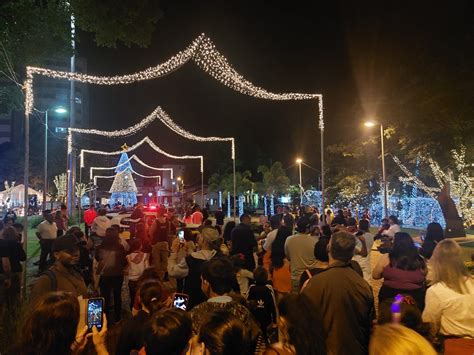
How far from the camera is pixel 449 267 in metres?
3.70

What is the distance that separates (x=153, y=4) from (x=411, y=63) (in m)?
10.9

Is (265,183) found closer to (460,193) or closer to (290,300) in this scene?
(460,193)

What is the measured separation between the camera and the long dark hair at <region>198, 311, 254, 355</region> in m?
2.39

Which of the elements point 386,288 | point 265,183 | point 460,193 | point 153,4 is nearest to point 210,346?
point 386,288

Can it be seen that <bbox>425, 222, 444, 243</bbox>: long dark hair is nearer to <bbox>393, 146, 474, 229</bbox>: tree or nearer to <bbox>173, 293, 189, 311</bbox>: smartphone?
<bbox>173, 293, 189, 311</bbox>: smartphone

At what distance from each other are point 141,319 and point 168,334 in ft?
4.15

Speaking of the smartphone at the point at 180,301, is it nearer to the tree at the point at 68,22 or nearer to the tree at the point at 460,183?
the tree at the point at 68,22

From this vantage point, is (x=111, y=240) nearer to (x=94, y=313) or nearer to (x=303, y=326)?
(x=94, y=313)

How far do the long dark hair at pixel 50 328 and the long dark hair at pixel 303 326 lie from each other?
127cm

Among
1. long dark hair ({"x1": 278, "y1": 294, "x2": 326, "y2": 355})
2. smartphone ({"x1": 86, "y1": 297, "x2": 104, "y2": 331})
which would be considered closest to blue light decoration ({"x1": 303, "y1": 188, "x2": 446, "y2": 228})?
long dark hair ({"x1": 278, "y1": 294, "x2": 326, "y2": 355})

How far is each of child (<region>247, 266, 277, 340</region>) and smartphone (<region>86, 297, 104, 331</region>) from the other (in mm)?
1644

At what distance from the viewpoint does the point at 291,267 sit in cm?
711

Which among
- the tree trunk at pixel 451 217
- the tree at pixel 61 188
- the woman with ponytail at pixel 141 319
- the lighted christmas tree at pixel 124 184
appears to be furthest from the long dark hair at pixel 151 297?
the lighted christmas tree at pixel 124 184

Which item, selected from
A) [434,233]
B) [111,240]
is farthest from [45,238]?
[434,233]
